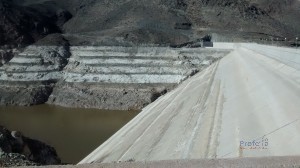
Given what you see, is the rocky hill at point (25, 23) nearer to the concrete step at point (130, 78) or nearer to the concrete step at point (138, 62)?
the concrete step at point (138, 62)

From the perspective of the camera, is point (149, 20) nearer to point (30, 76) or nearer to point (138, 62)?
point (138, 62)

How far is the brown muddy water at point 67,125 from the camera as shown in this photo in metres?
24.6

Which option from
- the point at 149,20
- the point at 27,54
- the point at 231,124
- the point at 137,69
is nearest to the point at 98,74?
the point at 137,69

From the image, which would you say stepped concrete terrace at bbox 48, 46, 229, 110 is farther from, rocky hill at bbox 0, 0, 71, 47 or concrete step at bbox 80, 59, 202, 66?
rocky hill at bbox 0, 0, 71, 47

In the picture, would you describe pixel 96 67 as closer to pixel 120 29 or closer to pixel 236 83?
pixel 120 29

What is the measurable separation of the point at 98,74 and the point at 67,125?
9735mm

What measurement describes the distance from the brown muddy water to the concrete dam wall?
1.49 m

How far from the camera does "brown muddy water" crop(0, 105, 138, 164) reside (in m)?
24.6

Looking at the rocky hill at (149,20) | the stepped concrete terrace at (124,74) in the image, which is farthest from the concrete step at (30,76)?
the rocky hill at (149,20)

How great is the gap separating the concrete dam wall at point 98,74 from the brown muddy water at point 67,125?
149cm

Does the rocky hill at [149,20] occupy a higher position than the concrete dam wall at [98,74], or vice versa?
the rocky hill at [149,20]

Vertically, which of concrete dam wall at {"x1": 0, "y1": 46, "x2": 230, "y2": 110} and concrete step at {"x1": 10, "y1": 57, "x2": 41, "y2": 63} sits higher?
concrete step at {"x1": 10, "y1": 57, "x2": 41, "y2": 63}

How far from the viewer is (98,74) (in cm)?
4003

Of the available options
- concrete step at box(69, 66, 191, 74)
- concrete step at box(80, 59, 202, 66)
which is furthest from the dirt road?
concrete step at box(80, 59, 202, 66)
